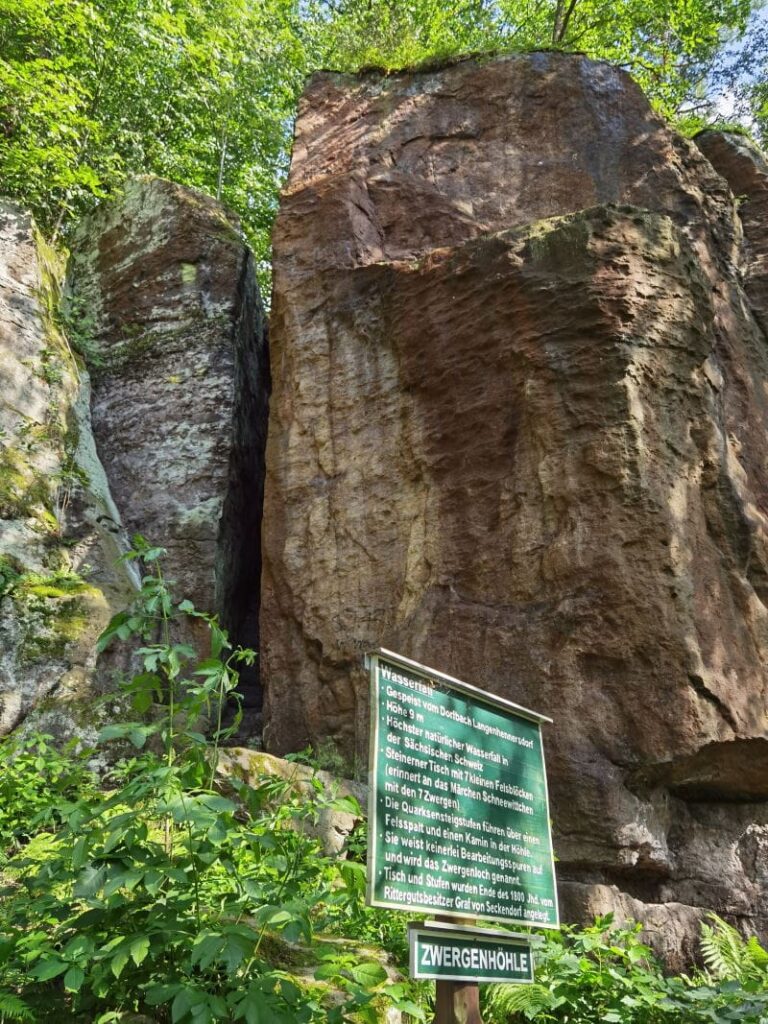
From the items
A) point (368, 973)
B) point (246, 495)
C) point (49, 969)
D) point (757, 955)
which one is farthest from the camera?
point (246, 495)

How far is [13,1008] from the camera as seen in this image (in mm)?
3318

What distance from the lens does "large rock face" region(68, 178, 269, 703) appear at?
10898mm

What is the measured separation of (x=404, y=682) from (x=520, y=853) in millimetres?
924

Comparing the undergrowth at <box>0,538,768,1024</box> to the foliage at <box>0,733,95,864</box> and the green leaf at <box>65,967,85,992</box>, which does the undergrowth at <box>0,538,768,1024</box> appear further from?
the foliage at <box>0,733,95,864</box>

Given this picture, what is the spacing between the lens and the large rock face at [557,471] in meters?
6.79

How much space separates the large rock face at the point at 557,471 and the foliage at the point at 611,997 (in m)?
1.31

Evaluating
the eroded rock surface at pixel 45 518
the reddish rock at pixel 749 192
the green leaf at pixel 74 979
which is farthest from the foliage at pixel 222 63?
the green leaf at pixel 74 979

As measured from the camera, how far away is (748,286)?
10.2m

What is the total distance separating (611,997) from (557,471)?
13.9ft

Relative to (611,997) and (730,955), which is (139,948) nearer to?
(611,997)

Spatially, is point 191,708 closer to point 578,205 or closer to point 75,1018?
point 75,1018

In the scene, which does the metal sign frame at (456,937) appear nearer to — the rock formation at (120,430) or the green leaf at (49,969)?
the green leaf at (49,969)

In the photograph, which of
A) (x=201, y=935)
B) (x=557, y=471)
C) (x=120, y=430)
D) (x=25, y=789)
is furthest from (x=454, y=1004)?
(x=120, y=430)

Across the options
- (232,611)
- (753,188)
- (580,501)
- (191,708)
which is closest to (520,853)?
(191,708)
